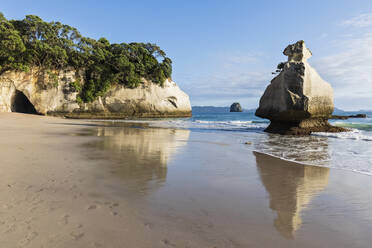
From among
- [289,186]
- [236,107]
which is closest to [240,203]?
[289,186]

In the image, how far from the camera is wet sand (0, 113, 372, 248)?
2.03 m

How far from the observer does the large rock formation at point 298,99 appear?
14.2 metres

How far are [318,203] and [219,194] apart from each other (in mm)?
1319

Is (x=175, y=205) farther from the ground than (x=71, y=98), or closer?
closer

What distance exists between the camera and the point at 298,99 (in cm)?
1411

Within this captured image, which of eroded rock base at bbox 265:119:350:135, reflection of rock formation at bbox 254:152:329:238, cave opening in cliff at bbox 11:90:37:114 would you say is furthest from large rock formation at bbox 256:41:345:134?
cave opening in cliff at bbox 11:90:37:114

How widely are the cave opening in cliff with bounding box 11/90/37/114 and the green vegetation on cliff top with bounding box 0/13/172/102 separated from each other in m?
4.01

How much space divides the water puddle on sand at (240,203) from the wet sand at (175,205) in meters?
0.01

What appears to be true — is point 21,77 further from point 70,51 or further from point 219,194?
point 219,194

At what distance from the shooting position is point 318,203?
10.0 feet

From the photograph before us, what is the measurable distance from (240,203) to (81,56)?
33114mm

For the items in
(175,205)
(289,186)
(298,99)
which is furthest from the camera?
(298,99)

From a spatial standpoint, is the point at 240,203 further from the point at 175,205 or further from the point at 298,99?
the point at 298,99

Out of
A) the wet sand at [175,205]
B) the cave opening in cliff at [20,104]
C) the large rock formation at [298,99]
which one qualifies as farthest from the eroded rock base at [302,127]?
the cave opening in cliff at [20,104]
